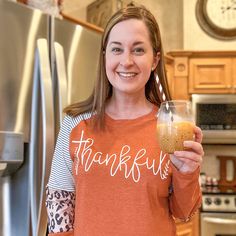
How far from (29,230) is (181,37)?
2.91m

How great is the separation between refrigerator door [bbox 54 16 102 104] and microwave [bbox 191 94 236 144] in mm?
1800

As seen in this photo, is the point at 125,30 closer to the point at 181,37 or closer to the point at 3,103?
the point at 3,103

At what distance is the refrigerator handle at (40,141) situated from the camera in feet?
4.46

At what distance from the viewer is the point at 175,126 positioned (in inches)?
36.6

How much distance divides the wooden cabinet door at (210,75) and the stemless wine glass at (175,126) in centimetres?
252

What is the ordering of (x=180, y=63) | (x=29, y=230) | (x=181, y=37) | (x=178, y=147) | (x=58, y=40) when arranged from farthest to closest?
(x=181, y=37), (x=180, y=63), (x=58, y=40), (x=29, y=230), (x=178, y=147)

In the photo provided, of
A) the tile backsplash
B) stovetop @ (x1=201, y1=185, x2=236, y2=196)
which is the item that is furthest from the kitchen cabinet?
the tile backsplash

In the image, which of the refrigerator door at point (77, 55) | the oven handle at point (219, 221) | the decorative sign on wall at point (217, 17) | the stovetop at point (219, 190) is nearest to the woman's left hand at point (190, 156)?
the refrigerator door at point (77, 55)

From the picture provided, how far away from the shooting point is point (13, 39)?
132 centimetres

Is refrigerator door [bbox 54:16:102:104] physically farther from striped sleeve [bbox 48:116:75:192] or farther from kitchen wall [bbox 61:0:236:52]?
kitchen wall [bbox 61:0:236:52]

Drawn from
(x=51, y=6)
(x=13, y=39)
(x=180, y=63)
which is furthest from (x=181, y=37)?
(x=13, y=39)

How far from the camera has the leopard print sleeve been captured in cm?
110

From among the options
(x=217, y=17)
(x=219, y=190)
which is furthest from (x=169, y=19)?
(x=219, y=190)

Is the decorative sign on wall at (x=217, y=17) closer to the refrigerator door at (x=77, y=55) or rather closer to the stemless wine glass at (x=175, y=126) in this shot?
the refrigerator door at (x=77, y=55)
